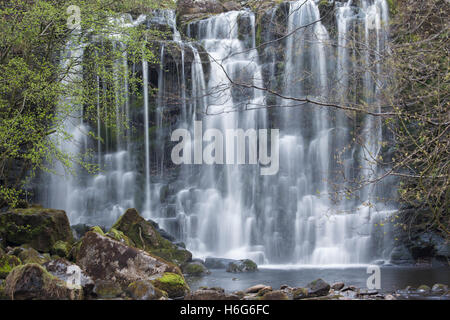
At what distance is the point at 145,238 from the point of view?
13.5m

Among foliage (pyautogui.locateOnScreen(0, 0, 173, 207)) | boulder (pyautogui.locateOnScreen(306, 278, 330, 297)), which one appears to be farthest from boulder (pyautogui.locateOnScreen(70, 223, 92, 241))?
boulder (pyautogui.locateOnScreen(306, 278, 330, 297))

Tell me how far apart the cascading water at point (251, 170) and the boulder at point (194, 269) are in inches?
143

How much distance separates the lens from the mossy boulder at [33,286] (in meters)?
6.88

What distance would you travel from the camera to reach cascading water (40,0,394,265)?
16453 millimetres

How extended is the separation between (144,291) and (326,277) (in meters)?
5.86

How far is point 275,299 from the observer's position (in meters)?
7.38

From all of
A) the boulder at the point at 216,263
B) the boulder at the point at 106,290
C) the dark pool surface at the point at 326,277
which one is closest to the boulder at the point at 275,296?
the boulder at the point at 106,290

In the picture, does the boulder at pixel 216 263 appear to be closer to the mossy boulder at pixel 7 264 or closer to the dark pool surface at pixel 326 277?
the dark pool surface at pixel 326 277

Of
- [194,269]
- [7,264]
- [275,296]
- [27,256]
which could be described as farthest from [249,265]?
[7,264]

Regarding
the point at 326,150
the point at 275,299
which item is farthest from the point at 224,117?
the point at 275,299

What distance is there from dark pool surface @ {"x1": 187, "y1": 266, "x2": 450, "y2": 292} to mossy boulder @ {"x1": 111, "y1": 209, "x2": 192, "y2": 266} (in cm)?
120

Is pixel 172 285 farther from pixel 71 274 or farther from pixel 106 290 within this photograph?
pixel 71 274

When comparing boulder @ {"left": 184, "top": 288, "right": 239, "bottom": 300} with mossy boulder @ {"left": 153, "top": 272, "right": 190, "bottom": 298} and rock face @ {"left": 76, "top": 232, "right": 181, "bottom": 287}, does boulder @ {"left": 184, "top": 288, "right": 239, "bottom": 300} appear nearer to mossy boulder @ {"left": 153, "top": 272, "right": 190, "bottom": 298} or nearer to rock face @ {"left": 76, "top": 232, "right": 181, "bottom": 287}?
mossy boulder @ {"left": 153, "top": 272, "right": 190, "bottom": 298}
